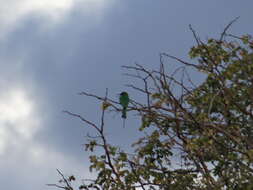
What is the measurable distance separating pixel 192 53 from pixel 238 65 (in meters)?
1.14

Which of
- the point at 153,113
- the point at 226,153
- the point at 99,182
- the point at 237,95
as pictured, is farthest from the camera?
the point at 237,95

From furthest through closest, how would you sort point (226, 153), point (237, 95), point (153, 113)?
point (237, 95) → point (226, 153) → point (153, 113)

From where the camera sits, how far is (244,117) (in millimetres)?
13375

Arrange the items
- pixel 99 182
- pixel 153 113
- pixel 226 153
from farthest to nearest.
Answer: pixel 99 182, pixel 226 153, pixel 153 113

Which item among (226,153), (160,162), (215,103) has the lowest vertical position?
(226,153)

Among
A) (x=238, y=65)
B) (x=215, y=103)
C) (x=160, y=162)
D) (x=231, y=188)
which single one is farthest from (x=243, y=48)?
(x=231, y=188)

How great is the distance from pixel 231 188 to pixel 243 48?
14.0 ft

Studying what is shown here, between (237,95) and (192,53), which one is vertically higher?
(192,53)

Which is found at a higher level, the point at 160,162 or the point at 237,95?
the point at 237,95

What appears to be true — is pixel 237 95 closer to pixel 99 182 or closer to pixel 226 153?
pixel 226 153

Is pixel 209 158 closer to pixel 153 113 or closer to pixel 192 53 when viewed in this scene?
pixel 153 113

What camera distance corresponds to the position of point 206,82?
1451cm

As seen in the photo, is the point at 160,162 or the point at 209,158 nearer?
the point at 209,158

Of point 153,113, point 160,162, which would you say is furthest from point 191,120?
point 160,162
